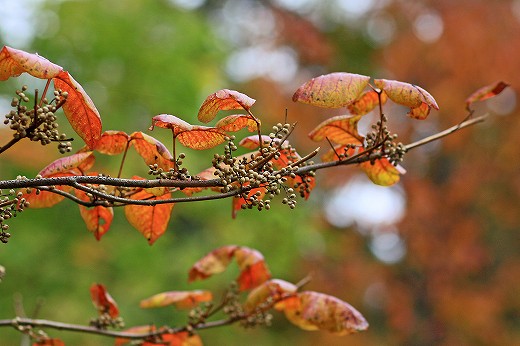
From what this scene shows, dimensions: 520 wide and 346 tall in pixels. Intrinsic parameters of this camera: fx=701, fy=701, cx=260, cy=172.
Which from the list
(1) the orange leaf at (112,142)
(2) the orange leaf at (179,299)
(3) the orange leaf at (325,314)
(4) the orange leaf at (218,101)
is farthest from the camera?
(2) the orange leaf at (179,299)

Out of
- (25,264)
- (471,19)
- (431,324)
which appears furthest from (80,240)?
(471,19)

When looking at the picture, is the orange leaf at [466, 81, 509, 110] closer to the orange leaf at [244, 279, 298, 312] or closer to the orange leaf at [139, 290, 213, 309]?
the orange leaf at [244, 279, 298, 312]

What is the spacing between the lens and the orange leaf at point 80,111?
83cm

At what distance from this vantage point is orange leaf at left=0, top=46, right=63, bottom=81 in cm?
76

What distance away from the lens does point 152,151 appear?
38.5 inches

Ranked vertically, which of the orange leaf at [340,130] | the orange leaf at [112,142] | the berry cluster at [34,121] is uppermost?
the orange leaf at [340,130]

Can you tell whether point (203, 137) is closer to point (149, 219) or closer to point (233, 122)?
point (233, 122)

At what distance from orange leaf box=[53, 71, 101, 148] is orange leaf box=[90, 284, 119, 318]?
472mm

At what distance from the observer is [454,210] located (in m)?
7.65

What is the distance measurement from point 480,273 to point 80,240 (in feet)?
17.0

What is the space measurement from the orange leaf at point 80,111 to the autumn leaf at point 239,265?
52 centimetres

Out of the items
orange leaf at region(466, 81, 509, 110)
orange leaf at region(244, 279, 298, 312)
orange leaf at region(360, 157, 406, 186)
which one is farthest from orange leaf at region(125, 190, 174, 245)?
orange leaf at region(466, 81, 509, 110)

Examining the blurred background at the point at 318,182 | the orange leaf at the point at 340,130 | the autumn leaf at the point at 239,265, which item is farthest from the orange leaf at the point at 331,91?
the blurred background at the point at 318,182

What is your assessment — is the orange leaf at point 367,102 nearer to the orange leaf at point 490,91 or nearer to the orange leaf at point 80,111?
the orange leaf at point 490,91
